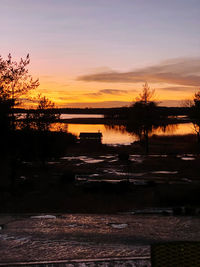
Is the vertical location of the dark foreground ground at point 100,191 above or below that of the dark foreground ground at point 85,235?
below

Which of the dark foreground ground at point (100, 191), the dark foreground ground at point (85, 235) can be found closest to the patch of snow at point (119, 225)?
the dark foreground ground at point (85, 235)

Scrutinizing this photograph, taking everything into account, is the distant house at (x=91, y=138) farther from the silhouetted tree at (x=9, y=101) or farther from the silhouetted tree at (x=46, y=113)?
the silhouetted tree at (x=9, y=101)

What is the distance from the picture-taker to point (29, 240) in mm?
9562

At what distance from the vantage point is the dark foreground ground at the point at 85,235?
8117 millimetres

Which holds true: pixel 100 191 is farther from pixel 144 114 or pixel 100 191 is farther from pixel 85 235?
pixel 144 114

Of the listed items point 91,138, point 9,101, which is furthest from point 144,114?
point 9,101

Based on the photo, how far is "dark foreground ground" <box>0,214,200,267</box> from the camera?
26.6 feet

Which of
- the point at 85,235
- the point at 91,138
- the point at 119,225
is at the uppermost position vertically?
the point at 91,138

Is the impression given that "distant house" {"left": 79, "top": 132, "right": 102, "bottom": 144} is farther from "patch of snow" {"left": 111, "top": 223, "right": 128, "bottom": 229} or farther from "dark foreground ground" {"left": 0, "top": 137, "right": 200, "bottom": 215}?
"patch of snow" {"left": 111, "top": 223, "right": 128, "bottom": 229}

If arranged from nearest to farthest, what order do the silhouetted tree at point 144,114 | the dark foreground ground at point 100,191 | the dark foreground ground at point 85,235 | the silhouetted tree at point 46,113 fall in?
1. the dark foreground ground at point 85,235
2. the dark foreground ground at point 100,191
3. the silhouetted tree at point 46,113
4. the silhouetted tree at point 144,114

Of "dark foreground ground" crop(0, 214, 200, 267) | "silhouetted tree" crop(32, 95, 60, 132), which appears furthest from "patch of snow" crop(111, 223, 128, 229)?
"silhouetted tree" crop(32, 95, 60, 132)

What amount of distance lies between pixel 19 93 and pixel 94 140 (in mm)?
44908

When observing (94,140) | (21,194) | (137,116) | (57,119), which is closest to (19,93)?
(21,194)

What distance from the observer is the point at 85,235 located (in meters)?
10.3
